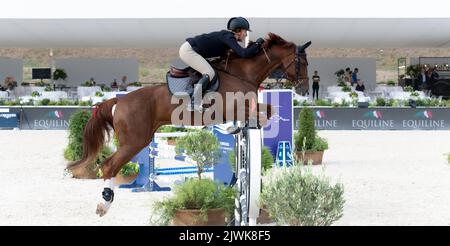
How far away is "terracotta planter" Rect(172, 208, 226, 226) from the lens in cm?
519

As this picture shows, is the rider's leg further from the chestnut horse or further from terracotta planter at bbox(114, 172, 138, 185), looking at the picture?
terracotta planter at bbox(114, 172, 138, 185)

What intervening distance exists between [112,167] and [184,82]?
2.88 feet

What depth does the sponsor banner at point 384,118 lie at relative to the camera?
18.6 m

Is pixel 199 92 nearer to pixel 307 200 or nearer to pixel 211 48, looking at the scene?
pixel 211 48

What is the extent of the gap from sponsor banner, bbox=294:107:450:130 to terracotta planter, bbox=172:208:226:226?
13458 mm

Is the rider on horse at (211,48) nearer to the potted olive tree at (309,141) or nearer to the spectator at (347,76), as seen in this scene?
the potted olive tree at (309,141)

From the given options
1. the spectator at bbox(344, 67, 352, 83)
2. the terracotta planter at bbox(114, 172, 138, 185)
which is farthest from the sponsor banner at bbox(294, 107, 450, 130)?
the terracotta planter at bbox(114, 172, 138, 185)

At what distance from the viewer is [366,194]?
759cm

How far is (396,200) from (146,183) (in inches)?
106

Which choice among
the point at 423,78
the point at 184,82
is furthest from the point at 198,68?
the point at 423,78

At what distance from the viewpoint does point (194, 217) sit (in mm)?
5199

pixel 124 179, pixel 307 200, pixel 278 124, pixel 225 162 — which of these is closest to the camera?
pixel 307 200
